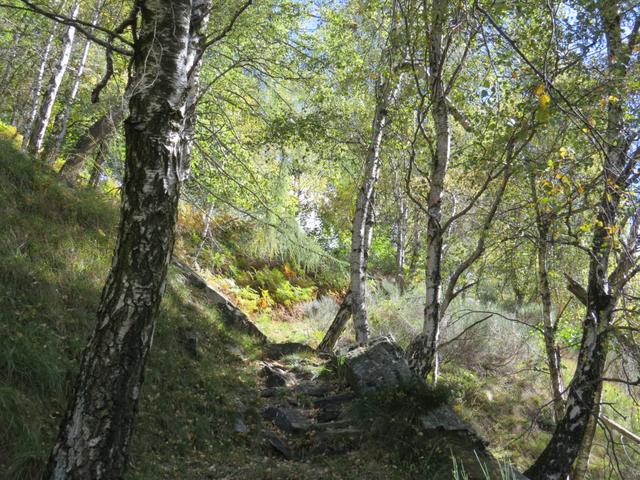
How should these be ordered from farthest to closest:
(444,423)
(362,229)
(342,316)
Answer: (342,316) < (362,229) < (444,423)

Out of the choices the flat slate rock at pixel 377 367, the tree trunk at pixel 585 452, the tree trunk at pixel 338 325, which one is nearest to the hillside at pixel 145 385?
the flat slate rock at pixel 377 367

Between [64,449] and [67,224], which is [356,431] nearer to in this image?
[64,449]

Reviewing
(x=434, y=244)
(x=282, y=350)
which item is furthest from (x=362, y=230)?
(x=282, y=350)

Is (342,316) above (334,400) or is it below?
above

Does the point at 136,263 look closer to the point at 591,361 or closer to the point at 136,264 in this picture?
the point at 136,264

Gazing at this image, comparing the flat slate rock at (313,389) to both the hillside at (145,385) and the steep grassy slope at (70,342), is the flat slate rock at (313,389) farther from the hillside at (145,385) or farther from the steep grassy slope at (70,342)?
the steep grassy slope at (70,342)

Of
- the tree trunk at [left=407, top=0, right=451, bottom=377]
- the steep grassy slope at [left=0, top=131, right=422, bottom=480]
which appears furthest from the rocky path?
the tree trunk at [left=407, top=0, right=451, bottom=377]

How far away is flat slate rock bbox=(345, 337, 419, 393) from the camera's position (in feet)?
19.7

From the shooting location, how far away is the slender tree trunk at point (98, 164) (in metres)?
9.60

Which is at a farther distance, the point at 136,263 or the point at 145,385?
the point at 145,385

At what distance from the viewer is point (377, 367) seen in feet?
20.8

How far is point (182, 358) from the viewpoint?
6.05 meters

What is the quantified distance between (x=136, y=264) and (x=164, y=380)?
2856 mm

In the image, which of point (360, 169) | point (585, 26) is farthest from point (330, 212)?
point (585, 26)
